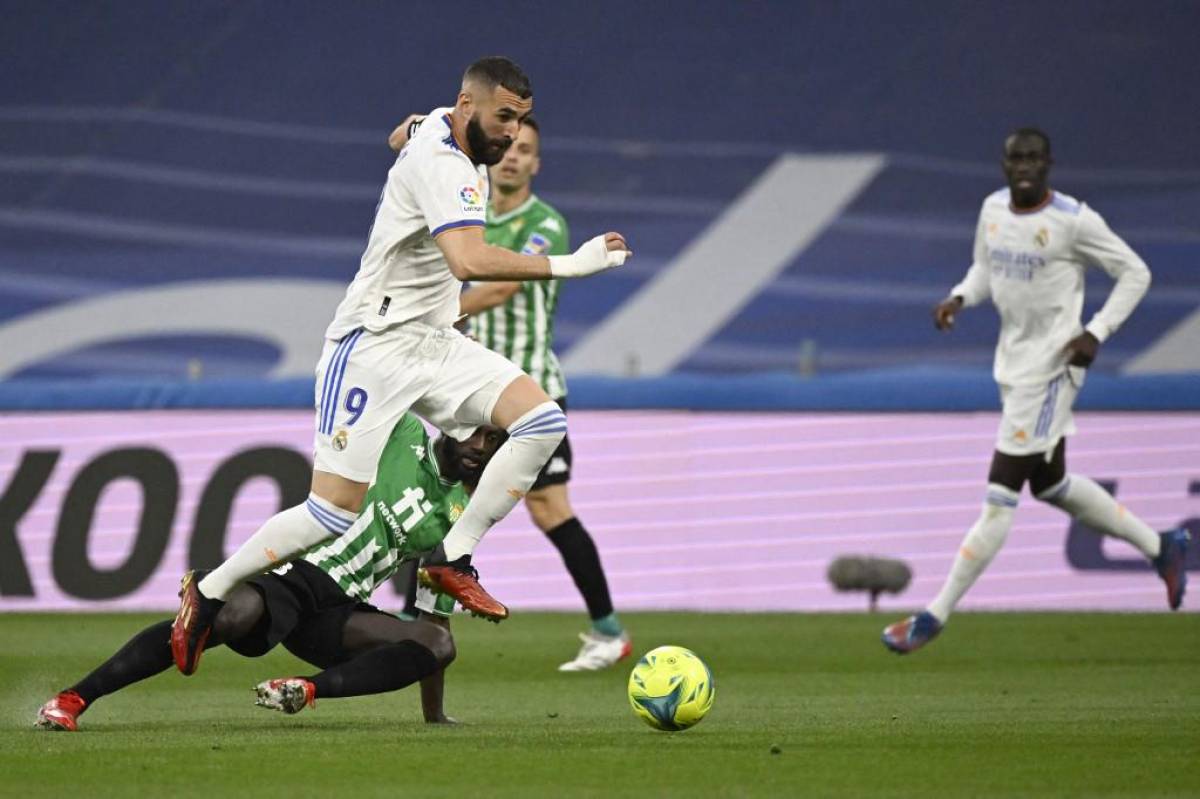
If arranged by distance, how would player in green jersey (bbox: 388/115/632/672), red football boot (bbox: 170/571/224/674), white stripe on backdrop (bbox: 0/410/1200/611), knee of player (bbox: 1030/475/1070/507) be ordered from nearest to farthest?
red football boot (bbox: 170/571/224/674)
player in green jersey (bbox: 388/115/632/672)
knee of player (bbox: 1030/475/1070/507)
white stripe on backdrop (bbox: 0/410/1200/611)

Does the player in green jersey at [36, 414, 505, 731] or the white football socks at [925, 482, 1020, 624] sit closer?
the player in green jersey at [36, 414, 505, 731]

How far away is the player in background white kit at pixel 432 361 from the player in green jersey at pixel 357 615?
5 centimetres

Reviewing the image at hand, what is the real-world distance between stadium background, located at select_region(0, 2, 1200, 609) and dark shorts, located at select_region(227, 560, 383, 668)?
533 cm

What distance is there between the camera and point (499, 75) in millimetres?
6449

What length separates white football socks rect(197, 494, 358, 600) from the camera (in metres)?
6.15

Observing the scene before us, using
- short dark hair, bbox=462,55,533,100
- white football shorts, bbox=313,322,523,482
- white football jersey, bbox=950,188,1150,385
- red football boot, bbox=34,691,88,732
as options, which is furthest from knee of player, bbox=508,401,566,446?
white football jersey, bbox=950,188,1150,385

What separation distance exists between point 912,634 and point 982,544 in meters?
0.63

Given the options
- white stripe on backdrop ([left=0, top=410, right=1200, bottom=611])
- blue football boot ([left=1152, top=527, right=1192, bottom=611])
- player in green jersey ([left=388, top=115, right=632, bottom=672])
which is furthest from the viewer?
white stripe on backdrop ([left=0, top=410, right=1200, bottom=611])

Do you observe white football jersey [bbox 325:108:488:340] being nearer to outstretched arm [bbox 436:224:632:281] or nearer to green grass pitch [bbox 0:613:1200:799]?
outstretched arm [bbox 436:224:632:281]

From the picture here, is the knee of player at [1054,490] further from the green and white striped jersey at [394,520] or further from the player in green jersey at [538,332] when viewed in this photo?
the green and white striped jersey at [394,520]

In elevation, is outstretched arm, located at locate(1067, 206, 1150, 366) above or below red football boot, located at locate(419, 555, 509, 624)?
above

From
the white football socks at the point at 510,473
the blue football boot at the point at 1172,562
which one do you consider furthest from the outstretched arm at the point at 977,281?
the white football socks at the point at 510,473

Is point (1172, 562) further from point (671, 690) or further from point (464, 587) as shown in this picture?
point (464, 587)

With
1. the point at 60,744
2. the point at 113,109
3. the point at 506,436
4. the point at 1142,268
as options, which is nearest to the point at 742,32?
the point at 113,109
